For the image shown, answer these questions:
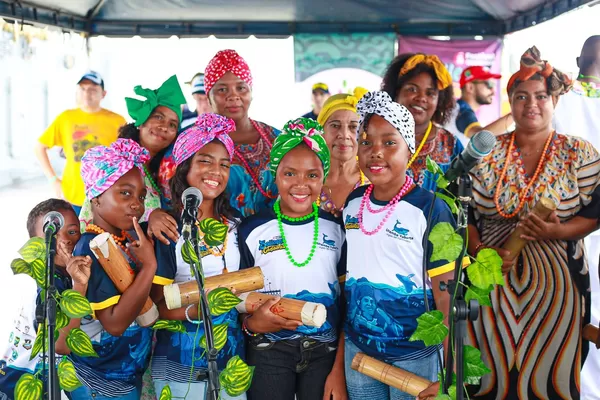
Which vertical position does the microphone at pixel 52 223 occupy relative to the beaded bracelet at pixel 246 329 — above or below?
above

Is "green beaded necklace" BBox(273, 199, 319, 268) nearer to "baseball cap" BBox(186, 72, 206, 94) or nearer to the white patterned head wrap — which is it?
the white patterned head wrap

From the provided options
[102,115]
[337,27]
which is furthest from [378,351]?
[102,115]

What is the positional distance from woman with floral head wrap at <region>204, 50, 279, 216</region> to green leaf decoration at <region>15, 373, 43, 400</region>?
5.35 ft

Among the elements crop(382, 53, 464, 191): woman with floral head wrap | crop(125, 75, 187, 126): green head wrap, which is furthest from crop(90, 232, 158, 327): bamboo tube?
crop(382, 53, 464, 191): woman with floral head wrap

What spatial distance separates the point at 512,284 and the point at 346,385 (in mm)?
1321

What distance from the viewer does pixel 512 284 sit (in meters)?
3.30

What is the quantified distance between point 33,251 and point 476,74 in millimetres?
5166

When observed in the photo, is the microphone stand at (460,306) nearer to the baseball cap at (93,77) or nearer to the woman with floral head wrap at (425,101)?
the woman with floral head wrap at (425,101)

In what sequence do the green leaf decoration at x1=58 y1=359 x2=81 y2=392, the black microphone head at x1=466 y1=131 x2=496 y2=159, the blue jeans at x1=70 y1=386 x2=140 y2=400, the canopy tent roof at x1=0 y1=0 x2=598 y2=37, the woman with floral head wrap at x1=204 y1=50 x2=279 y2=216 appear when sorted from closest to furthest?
1. the black microphone head at x1=466 y1=131 x2=496 y2=159
2. the green leaf decoration at x1=58 y1=359 x2=81 y2=392
3. the blue jeans at x1=70 y1=386 x2=140 y2=400
4. the woman with floral head wrap at x1=204 y1=50 x2=279 y2=216
5. the canopy tent roof at x1=0 y1=0 x2=598 y2=37

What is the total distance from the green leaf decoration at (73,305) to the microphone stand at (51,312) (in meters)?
0.06

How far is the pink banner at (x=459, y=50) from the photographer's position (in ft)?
18.6

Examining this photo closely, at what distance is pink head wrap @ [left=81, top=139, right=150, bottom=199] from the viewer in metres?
2.49

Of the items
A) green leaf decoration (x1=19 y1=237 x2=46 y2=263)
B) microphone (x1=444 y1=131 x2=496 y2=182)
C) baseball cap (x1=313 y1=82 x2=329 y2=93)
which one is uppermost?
baseball cap (x1=313 y1=82 x2=329 y2=93)

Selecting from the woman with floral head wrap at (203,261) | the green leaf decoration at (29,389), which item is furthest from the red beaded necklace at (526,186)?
the green leaf decoration at (29,389)
